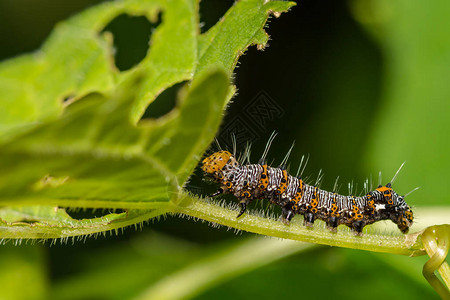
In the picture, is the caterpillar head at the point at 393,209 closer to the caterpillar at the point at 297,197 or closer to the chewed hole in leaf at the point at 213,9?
the caterpillar at the point at 297,197

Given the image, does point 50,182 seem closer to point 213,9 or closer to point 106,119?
point 106,119

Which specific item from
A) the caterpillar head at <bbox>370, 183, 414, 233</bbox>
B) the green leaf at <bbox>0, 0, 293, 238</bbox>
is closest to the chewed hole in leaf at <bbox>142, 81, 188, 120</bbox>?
the green leaf at <bbox>0, 0, 293, 238</bbox>

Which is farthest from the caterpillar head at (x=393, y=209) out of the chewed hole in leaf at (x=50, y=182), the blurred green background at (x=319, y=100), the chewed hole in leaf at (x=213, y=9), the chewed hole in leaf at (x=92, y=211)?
the chewed hole in leaf at (x=213, y=9)

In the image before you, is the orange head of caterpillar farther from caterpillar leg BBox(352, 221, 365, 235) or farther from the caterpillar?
caterpillar leg BBox(352, 221, 365, 235)

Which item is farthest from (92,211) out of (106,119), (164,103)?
(164,103)

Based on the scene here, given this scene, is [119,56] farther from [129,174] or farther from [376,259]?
[129,174]

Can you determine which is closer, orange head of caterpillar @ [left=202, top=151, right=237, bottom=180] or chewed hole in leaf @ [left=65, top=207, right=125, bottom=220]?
chewed hole in leaf @ [left=65, top=207, right=125, bottom=220]
